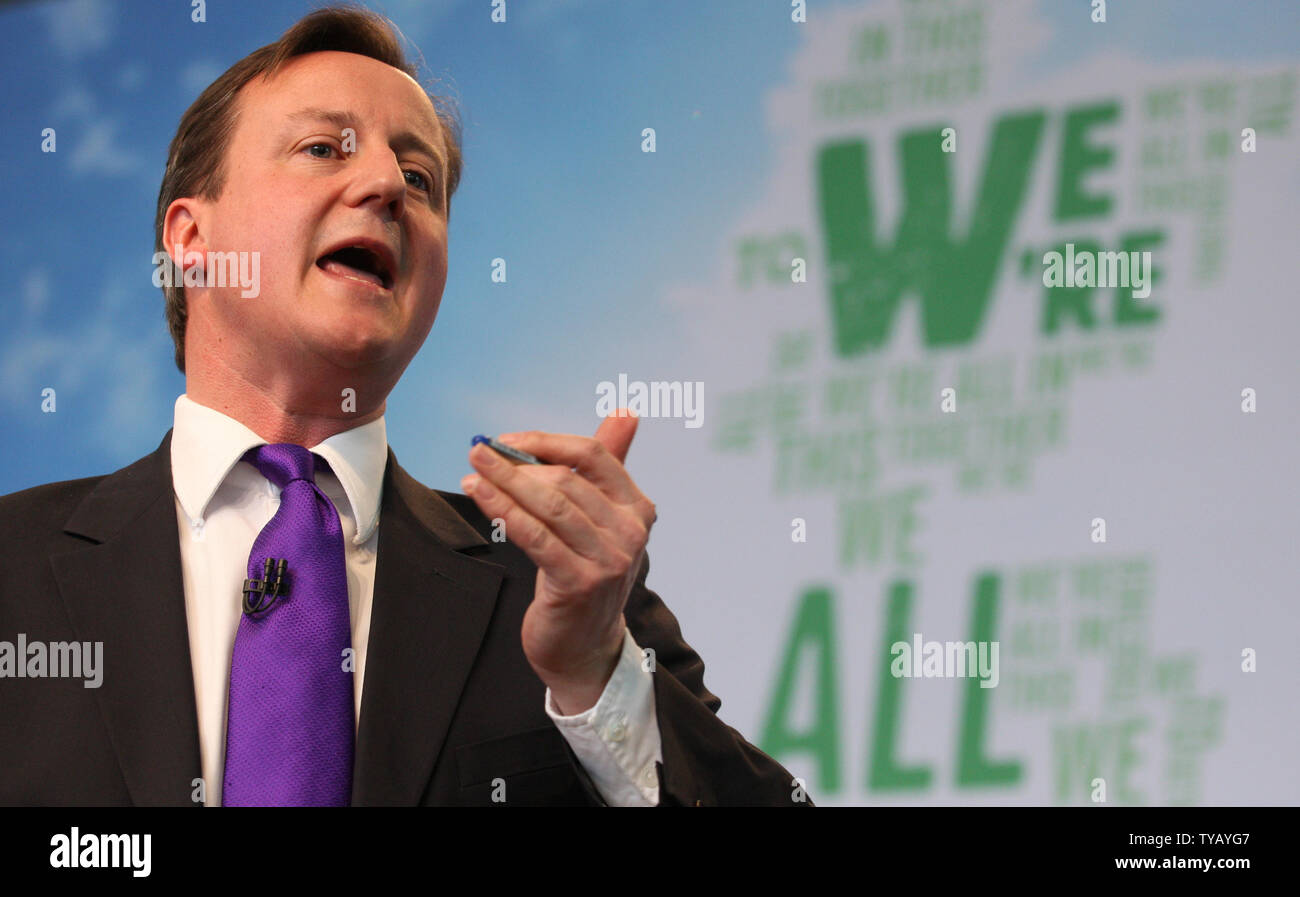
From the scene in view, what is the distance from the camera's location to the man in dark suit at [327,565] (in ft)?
4.58

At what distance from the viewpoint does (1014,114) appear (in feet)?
10.6

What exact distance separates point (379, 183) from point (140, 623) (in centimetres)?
64

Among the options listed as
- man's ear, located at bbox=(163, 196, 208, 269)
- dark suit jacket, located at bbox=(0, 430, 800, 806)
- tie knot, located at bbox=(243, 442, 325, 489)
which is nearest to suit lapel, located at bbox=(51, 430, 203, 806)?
dark suit jacket, located at bbox=(0, 430, 800, 806)

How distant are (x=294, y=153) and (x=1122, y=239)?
2.20 meters

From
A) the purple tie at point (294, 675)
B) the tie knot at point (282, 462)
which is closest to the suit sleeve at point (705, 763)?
the purple tie at point (294, 675)

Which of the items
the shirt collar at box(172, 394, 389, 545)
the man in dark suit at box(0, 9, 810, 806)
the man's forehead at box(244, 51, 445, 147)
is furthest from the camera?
the man's forehead at box(244, 51, 445, 147)

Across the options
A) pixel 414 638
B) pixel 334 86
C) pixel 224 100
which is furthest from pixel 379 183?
pixel 414 638

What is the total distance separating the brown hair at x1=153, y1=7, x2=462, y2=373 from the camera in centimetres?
187

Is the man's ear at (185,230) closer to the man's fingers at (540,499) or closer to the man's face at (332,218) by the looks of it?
the man's face at (332,218)

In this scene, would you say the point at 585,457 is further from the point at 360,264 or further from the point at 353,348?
the point at 360,264

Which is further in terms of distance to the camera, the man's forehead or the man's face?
the man's forehead

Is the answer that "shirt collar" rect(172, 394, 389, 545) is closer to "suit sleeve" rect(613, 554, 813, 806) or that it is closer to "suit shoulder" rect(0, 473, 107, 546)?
"suit shoulder" rect(0, 473, 107, 546)
